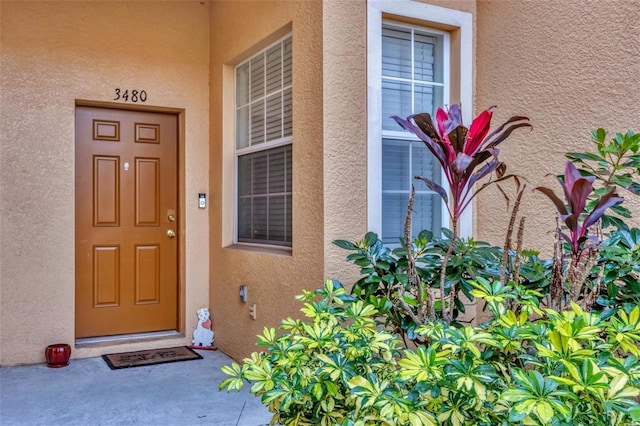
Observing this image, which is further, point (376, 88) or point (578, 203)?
point (376, 88)

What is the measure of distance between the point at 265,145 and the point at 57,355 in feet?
7.30

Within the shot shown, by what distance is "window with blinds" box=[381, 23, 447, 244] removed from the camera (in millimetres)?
3436

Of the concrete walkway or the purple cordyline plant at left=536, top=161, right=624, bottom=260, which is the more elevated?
the purple cordyline plant at left=536, top=161, right=624, bottom=260

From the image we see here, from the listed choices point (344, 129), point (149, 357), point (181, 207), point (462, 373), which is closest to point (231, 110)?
point (181, 207)

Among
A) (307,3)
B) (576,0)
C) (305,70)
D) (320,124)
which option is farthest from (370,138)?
(576,0)

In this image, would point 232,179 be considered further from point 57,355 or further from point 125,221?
point 57,355

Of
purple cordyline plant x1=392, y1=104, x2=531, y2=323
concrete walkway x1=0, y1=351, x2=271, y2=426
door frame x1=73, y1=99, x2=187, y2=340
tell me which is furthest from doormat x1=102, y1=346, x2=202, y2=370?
purple cordyline plant x1=392, y1=104, x2=531, y2=323

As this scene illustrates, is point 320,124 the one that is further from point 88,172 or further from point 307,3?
point 88,172

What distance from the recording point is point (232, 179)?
443cm

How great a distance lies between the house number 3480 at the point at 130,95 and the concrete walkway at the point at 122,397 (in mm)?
2149

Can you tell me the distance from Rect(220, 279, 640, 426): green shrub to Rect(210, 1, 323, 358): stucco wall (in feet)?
4.36

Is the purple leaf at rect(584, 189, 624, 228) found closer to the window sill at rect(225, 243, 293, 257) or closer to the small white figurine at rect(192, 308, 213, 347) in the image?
the window sill at rect(225, 243, 293, 257)

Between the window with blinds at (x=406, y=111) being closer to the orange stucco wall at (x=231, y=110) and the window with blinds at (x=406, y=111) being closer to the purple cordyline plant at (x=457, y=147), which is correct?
the orange stucco wall at (x=231, y=110)

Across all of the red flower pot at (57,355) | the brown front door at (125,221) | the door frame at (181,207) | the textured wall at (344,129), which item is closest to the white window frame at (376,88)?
the textured wall at (344,129)
